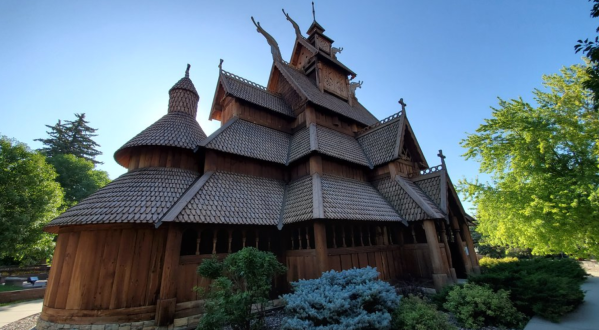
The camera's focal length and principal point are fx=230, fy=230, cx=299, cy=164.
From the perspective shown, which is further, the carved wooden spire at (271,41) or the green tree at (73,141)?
the green tree at (73,141)

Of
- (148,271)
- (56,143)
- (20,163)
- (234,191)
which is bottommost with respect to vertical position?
(148,271)

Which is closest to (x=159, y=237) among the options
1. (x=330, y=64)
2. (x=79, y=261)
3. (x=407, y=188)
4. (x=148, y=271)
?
(x=148, y=271)

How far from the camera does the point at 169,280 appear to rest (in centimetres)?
738

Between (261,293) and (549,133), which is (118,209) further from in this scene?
(549,133)

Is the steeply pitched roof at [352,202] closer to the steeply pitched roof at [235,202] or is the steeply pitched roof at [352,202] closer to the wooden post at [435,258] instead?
the wooden post at [435,258]

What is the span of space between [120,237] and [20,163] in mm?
20124

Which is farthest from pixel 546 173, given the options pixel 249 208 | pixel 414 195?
pixel 249 208

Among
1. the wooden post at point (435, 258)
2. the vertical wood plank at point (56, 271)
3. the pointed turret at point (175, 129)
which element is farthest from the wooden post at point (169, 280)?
the wooden post at point (435, 258)

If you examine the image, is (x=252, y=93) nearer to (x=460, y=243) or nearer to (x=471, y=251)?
(x=460, y=243)

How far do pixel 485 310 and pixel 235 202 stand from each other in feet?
→ 28.0

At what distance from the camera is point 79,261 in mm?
7414

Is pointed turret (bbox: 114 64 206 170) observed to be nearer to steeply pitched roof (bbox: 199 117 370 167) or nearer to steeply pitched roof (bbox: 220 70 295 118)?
steeply pitched roof (bbox: 199 117 370 167)

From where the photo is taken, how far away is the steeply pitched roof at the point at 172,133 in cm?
999

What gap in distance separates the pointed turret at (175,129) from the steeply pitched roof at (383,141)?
954 cm
